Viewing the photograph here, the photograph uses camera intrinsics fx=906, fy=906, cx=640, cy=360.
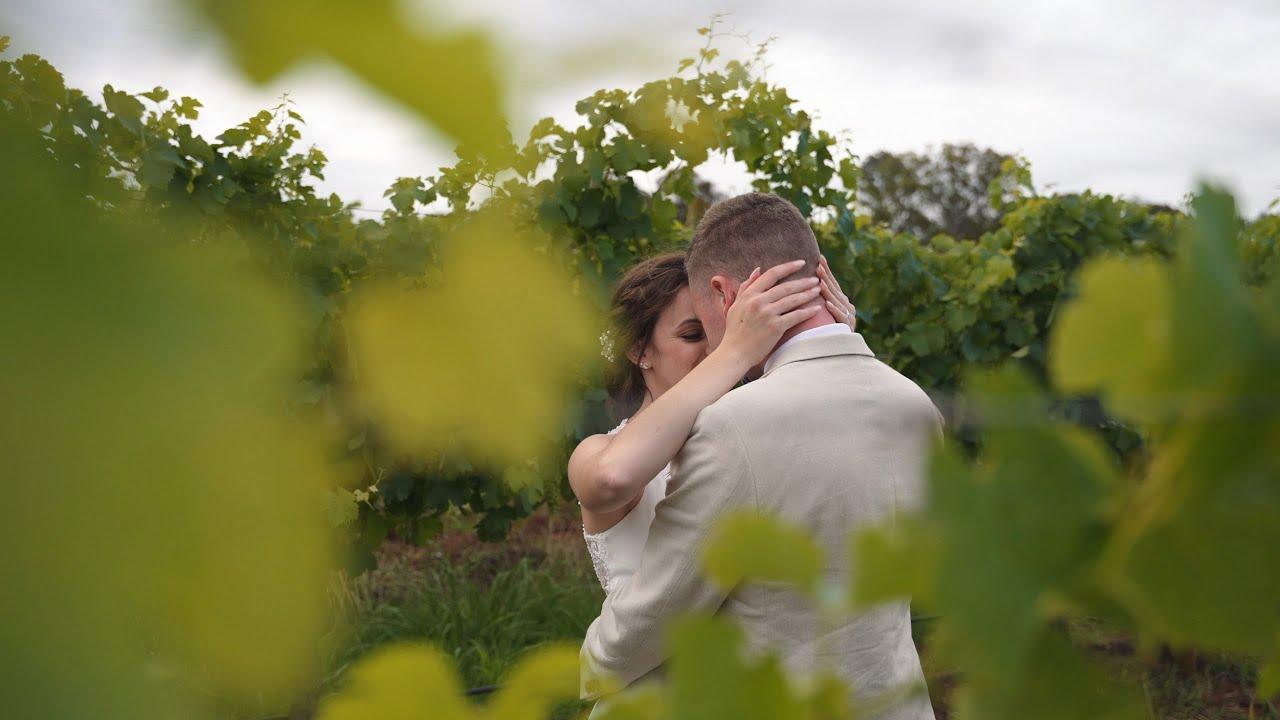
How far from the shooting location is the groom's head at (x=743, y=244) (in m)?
1.93

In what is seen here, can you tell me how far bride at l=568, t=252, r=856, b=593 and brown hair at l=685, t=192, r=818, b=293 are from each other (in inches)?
1.9

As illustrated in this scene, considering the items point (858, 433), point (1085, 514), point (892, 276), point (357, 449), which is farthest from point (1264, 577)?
point (892, 276)

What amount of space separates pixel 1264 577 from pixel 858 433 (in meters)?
1.46

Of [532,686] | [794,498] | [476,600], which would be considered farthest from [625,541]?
[476,600]

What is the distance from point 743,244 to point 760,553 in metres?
1.78

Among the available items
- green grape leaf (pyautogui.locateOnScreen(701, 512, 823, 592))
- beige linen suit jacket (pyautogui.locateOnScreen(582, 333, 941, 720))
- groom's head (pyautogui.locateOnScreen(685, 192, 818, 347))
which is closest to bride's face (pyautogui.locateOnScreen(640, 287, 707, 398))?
groom's head (pyautogui.locateOnScreen(685, 192, 818, 347))

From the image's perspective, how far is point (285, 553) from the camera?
7.3 inches

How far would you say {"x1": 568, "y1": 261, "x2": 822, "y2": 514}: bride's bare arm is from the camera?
1752 millimetres

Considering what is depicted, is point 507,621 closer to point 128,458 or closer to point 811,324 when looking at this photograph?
point 811,324

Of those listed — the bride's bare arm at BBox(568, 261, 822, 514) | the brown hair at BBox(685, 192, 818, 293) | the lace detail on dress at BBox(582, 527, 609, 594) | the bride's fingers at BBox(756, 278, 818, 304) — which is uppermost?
the brown hair at BBox(685, 192, 818, 293)

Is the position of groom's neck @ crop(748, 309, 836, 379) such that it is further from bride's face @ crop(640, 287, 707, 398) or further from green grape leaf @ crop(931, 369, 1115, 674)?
green grape leaf @ crop(931, 369, 1115, 674)

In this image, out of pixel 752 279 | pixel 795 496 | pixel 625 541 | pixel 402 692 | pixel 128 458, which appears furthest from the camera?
pixel 625 541

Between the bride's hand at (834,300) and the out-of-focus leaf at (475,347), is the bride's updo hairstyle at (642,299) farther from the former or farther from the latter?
the out-of-focus leaf at (475,347)

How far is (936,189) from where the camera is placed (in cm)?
2422
